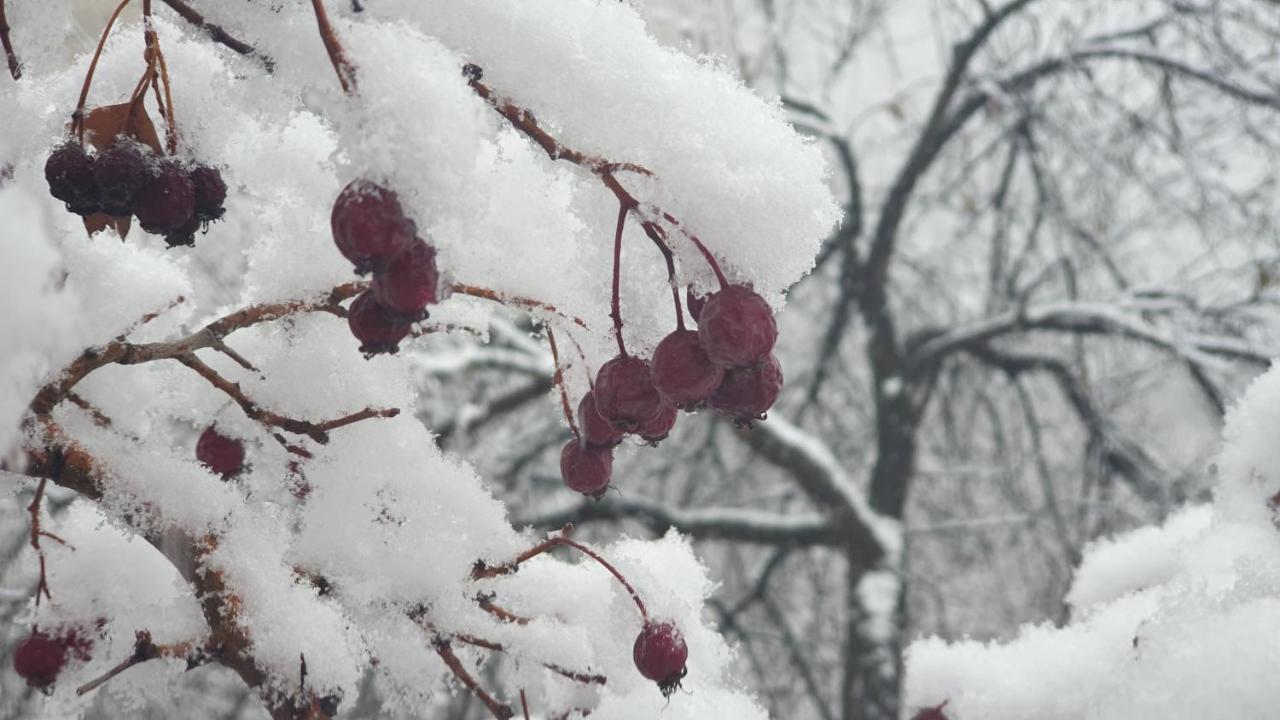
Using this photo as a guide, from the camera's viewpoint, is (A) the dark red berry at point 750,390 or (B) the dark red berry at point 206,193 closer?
(A) the dark red berry at point 750,390

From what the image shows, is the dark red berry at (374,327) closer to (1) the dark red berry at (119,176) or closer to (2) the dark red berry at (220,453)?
(1) the dark red berry at (119,176)

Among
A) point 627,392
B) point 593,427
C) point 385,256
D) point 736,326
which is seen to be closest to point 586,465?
point 593,427

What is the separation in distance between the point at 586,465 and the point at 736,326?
30 cm

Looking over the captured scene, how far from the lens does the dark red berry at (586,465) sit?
0.95 m

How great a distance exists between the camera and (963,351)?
16.9 feet

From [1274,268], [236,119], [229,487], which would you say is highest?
[1274,268]

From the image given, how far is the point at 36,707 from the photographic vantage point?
2.00 meters

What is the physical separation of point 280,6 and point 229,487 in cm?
52

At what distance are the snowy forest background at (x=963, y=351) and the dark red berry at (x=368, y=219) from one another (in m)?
2.84

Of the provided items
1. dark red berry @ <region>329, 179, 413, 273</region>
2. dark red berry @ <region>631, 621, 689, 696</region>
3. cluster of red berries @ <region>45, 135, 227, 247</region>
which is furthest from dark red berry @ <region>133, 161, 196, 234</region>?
dark red berry @ <region>631, 621, 689, 696</region>

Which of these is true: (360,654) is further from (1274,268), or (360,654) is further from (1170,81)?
(1170,81)

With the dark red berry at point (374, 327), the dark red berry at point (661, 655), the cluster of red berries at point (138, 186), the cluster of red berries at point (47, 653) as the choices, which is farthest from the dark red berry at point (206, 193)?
the dark red berry at point (661, 655)

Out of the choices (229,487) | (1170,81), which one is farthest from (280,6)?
(1170,81)

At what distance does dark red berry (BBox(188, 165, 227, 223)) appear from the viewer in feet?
2.92
